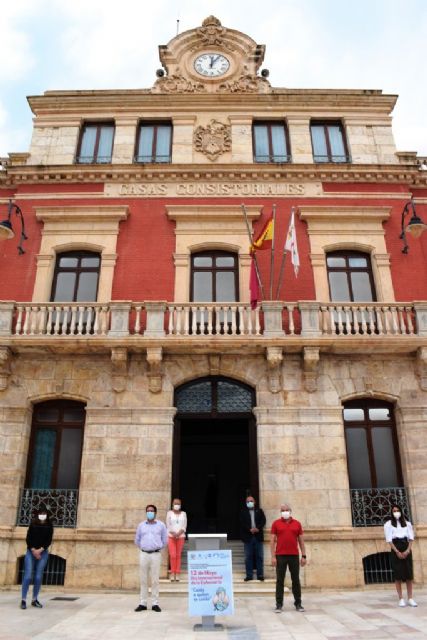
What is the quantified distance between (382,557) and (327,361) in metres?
4.90

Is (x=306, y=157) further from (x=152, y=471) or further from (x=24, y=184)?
(x=152, y=471)

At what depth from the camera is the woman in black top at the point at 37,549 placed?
9133mm

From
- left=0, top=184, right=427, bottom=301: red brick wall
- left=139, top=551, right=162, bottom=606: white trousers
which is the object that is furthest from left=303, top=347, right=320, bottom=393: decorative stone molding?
left=139, top=551, right=162, bottom=606: white trousers

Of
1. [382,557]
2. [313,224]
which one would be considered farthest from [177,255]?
[382,557]

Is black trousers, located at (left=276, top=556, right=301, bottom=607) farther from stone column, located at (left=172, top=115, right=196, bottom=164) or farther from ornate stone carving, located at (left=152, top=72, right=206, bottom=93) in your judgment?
ornate stone carving, located at (left=152, top=72, right=206, bottom=93)

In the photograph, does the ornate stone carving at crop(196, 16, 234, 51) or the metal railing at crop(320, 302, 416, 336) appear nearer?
the metal railing at crop(320, 302, 416, 336)

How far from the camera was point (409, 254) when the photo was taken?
49.4ft

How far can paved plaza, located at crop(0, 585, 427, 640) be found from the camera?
22.1 ft

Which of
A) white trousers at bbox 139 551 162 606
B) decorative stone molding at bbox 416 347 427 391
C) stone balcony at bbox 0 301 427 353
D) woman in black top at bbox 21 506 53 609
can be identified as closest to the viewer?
white trousers at bbox 139 551 162 606

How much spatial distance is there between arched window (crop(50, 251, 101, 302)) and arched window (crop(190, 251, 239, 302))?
9.95 feet

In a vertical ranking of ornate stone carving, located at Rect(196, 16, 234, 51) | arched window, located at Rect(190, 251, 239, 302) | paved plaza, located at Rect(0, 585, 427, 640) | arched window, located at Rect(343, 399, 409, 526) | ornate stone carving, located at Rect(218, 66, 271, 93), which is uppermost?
ornate stone carving, located at Rect(196, 16, 234, 51)

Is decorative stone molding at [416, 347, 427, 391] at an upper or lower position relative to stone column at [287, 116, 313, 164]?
lower

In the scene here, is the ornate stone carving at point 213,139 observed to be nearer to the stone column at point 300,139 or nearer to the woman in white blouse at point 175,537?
the stone column at point 300,139

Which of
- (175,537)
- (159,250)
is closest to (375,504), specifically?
(175,537)
